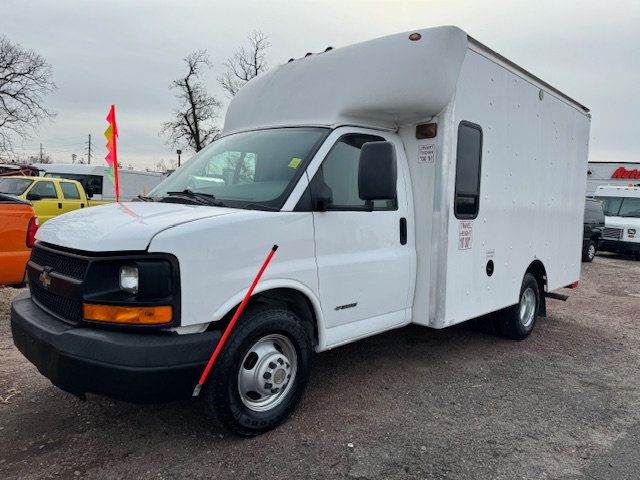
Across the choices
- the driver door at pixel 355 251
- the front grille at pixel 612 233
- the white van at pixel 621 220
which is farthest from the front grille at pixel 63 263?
the front grille at pixel 612 233

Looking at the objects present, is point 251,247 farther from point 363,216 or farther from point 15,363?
point 15,363

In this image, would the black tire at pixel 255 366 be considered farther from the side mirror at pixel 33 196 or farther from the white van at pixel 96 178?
the white van at pixel 96 178

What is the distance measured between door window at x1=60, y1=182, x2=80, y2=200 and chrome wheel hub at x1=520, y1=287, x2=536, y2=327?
12.2 m

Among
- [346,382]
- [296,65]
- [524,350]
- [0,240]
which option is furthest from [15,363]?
[524,350]

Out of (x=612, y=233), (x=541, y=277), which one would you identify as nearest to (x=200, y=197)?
(x=541, y=277)

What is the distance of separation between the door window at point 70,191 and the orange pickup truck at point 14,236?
8.18 meters

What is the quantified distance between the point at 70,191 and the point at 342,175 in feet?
40.4

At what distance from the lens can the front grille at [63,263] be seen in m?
2.94

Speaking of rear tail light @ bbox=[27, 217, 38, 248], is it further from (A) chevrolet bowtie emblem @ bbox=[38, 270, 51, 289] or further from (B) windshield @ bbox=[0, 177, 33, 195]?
(B) windshield @ bbox=[0, 177, 33, 195]

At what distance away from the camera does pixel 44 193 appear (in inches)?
521

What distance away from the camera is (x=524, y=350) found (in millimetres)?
5723

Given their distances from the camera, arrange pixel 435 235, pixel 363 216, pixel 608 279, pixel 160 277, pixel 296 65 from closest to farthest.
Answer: pixel 160 277 → pixel 363 216 → pixel 435 235 → pixel 296 65 → pixel 608 279

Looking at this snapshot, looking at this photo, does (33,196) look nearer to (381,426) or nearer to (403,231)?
(403,231)

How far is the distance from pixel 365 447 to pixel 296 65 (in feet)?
11.0
